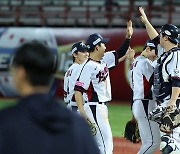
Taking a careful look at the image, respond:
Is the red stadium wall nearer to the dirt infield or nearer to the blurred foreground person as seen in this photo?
the dirt infield

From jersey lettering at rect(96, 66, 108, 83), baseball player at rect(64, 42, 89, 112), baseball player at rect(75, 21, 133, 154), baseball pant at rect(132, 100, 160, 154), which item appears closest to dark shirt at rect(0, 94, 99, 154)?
baseball player at rect(75, 21, 133, 154)

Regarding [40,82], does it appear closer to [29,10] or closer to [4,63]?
[4,63]

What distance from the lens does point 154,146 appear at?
784cm

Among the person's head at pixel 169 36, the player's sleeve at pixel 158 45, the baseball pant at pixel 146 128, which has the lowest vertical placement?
the baseball pant at pixel 146 128

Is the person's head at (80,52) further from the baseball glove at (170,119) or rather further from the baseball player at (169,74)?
the baseball glove at (170,119)

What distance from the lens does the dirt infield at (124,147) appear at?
31.8ft

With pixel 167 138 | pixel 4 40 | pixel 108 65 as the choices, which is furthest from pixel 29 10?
pixel 167 138

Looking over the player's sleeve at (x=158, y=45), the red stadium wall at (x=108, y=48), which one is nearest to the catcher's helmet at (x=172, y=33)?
the player's sleeve at (x=158, y=45)

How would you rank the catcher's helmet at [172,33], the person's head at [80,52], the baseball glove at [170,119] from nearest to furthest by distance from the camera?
the baseball glove at [170,119] < the catcher's helmet at [172,33] < the person's head at [80,52]

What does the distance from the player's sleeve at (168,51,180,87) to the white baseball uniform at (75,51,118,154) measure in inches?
36.3

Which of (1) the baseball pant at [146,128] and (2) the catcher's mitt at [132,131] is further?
(2) the catcher's mitt at [132,131]

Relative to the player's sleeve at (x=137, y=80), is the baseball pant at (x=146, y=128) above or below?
below

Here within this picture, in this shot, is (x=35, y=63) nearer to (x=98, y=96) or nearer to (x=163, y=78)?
(x=163, y=78)

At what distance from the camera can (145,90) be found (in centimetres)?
799
